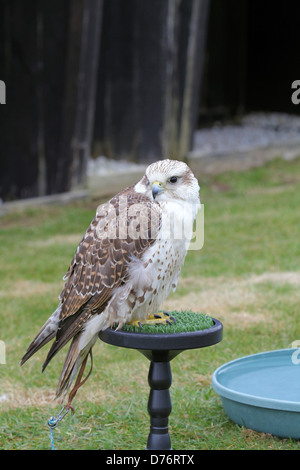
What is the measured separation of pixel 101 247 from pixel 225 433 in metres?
1.07

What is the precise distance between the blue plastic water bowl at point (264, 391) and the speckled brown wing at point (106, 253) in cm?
69

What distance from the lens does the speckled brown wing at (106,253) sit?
288 cm

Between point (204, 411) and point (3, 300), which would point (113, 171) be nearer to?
point (3, 300)

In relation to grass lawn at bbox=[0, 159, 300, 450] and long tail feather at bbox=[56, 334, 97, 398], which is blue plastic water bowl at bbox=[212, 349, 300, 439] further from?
long tail feather at bbox=[56, 334, 97, 398]

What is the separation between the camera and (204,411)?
11.9ft

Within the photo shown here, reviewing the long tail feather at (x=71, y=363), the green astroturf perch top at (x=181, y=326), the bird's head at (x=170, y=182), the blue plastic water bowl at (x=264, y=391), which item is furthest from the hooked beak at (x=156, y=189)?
the blue plastic water bowl at (x=264, y=391)

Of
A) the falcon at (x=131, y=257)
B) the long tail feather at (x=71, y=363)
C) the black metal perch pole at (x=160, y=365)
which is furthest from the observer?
the long tail feather at (x=71, y=363)

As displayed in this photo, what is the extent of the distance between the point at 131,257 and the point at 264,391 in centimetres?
99

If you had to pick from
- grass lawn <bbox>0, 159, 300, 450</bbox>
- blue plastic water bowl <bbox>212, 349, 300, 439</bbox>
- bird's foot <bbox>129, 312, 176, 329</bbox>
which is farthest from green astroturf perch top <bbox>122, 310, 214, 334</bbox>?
grass lawn <bbox>0, 159, 300, 450</bbox>

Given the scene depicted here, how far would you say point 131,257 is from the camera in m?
2.89

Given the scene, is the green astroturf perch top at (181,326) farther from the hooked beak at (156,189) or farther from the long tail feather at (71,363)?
the hooked beak at (156,189)

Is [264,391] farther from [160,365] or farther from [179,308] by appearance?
[179,308]

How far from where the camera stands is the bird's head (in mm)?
2828

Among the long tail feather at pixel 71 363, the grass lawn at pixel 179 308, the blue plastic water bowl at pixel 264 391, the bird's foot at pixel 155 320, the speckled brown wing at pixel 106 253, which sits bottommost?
the grass lawn at pixel 179 308
